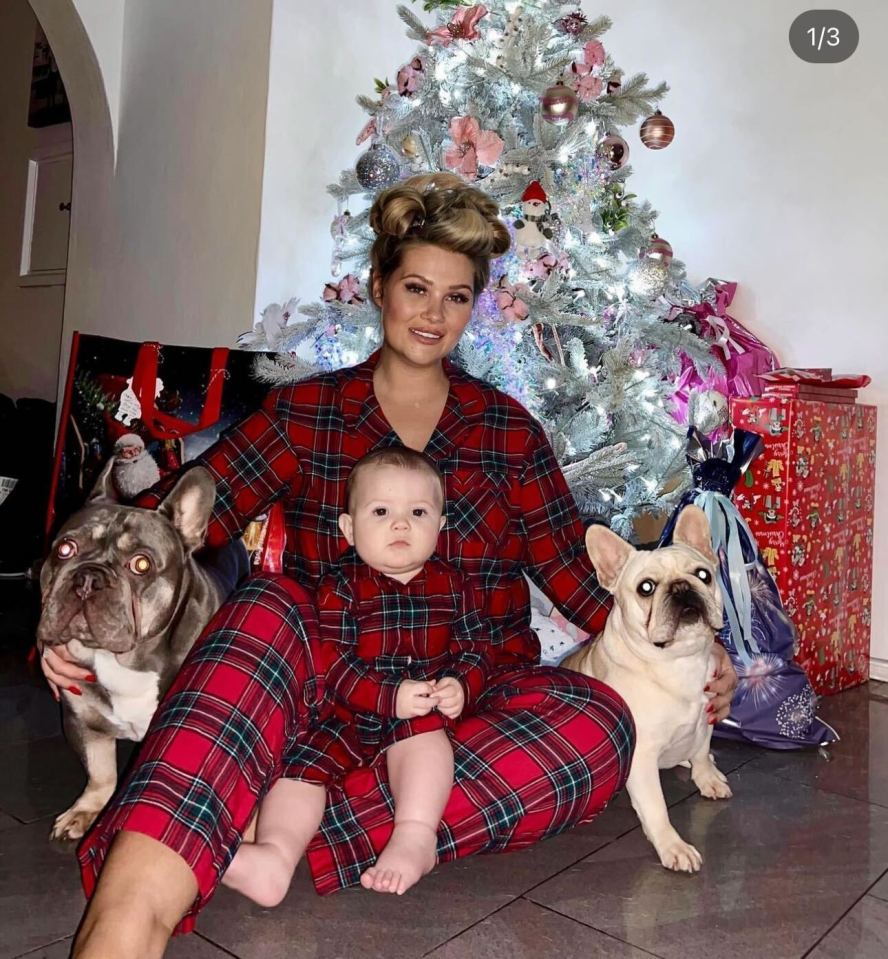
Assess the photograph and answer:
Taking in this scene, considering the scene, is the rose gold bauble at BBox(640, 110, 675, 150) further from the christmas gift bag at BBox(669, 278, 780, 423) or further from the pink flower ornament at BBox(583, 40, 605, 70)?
the christmas gift bag at BBox(669, 278, 780, 423)

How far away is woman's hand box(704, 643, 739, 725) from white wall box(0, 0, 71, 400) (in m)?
3.97

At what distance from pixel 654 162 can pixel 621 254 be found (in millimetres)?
936

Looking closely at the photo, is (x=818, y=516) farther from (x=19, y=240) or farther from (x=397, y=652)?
(x=19, y=240)

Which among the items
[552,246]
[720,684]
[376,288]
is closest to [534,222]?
[552,246]

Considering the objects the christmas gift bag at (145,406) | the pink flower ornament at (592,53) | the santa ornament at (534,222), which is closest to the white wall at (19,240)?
the christmas gift bag at (145,406)

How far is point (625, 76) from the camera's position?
3.07 meters

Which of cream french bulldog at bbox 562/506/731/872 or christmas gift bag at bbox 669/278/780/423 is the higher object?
christmas gift bag at bbox 669/278/780/423

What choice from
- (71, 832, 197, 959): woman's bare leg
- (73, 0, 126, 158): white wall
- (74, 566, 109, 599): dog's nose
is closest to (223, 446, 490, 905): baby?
(71, 832, 197, 959): woman's bare leg

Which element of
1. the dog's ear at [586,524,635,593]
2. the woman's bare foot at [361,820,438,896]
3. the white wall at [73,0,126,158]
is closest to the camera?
the woman's bare foot at [361,820,438,896]

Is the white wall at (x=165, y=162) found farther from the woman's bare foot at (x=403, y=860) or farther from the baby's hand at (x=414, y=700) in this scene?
the woman's bare foot at (x=403, y=860)

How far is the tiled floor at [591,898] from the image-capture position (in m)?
1.07

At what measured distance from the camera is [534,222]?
7.03ft

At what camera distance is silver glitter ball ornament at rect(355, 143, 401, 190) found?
2152 mm

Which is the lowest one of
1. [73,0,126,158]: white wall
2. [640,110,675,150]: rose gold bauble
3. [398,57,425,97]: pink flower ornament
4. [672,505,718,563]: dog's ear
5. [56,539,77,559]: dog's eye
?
[56,539,77,559]: dog's eye
